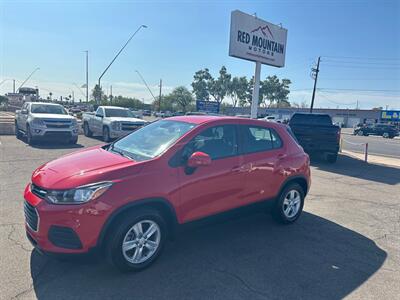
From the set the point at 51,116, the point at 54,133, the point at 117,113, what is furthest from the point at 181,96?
the point at 54,133

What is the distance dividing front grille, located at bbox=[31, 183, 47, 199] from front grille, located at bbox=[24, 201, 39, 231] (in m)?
0.14

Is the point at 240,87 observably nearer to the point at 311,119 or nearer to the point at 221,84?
the point at 221,84

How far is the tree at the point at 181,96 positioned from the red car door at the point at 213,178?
98.0 m

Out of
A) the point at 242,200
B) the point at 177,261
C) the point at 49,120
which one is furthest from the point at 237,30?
the point at 177,261

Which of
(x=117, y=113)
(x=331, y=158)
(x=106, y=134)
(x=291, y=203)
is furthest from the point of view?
(x=117, y=113)

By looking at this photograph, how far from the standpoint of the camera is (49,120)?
40.6ft

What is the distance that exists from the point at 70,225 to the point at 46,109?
12094mm

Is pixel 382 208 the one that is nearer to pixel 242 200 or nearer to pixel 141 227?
pixel 242 200

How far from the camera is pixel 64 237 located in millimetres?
2996

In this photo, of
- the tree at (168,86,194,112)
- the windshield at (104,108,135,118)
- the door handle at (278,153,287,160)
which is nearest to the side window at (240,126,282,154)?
the door handle at (278,153,287,160)

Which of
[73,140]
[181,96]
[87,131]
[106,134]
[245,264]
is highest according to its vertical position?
[181,96]

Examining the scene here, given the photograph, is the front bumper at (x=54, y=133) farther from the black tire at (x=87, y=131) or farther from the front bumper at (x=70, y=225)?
the front bumper at (x=70, y=225)

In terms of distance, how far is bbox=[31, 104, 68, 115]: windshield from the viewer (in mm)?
13184

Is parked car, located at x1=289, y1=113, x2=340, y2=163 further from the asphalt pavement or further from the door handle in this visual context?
the door handle
